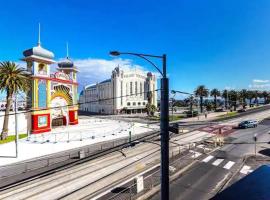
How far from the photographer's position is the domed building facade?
1993 inches

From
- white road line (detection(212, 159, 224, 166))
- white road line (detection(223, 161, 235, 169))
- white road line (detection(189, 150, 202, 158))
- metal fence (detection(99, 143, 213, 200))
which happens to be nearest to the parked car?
metal fence (detection(99, 143, 213, 200))

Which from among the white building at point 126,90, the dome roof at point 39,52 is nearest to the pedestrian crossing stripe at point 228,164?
the dome roof at point 39,52

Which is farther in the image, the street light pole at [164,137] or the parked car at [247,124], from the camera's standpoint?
the parked car at [247,124]

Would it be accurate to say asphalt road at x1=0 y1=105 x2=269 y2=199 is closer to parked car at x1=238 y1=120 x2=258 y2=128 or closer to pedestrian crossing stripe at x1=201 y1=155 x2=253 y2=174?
pedestrian crossing stripe at x1=201 y1=155 x2=253 y2=174

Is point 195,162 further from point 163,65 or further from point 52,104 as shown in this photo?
point 52,104

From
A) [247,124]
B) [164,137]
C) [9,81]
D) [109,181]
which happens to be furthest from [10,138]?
[247,124]

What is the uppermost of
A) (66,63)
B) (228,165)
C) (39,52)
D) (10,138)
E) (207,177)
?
(66,63)

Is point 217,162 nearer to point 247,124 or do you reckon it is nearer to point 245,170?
point 245,170

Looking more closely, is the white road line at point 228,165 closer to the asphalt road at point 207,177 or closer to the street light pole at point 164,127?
the asphalt road at point 207,177

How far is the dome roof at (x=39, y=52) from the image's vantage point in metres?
51.5

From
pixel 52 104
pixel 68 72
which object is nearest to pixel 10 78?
pixel 52 104

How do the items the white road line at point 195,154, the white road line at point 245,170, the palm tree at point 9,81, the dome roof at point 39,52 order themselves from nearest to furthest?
the white road line at point 245,170 < the white road line at point 195,154 < the palm tree at point 9,81 < the dome roof at point 39,52

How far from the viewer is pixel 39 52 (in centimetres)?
5222

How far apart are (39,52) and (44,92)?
9213 millimetres
